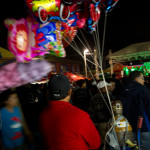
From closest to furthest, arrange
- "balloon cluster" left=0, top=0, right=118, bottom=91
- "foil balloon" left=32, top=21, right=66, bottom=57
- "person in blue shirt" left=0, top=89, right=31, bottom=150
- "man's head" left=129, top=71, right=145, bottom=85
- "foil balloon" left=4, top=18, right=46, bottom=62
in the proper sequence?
"person in blue shirt" left=0, top=89, right=31, bottom=150 < "man's head" left=129, top=71, right=145, bottom=85 < "balloon cluster" left=0, top=0, right=118, bottom=91 < "foil balloon" left=4, top=18, right=46, bottom=62 < "foil balloon" left=32, top=21, right=66, bottom=57

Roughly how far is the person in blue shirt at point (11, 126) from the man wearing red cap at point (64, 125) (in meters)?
0.87

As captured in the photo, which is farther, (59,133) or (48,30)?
(48,30)

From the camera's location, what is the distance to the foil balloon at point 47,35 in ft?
13.9

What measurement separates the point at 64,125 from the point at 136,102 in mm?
1728

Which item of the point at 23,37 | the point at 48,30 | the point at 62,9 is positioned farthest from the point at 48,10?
the point at 23,37

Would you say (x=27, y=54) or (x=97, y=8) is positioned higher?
(x=97, y=8)

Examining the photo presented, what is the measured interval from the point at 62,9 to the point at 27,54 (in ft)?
6.09

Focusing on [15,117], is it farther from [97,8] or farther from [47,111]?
[97,8]

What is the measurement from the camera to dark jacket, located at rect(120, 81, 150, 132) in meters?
2.33

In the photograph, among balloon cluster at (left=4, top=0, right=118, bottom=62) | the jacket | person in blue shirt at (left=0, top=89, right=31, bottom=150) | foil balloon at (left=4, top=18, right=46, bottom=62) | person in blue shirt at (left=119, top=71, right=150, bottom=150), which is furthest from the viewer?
foil balloon at (left=4, top=18, right=46, bottom=62)

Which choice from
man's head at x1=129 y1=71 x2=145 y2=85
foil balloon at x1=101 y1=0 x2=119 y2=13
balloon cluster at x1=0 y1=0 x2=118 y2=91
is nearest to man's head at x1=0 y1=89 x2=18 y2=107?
balloon cluster at x1=0 y1=0 x2=118 y2=91

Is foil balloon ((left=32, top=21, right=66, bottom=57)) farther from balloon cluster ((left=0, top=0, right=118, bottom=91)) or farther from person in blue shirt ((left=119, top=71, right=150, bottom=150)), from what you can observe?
person in blue shirt ((left=119, top=71, right=150, bottom=150))

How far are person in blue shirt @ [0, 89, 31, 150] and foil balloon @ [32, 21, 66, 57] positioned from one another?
266cm

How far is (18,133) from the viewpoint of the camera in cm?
198
